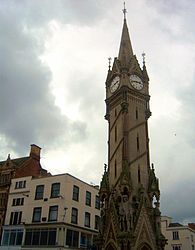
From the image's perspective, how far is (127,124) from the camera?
4316 cm

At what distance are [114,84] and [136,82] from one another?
3.05m

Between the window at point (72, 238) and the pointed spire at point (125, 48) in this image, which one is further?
the pointed spire at point (125, 48)

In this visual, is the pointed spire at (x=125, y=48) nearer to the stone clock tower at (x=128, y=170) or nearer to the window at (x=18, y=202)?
the stone clock tower at (x=128, y=170)

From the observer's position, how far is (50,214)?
160ft

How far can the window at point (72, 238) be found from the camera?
47438mm

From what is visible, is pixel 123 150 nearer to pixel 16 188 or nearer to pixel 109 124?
pixel 109 124

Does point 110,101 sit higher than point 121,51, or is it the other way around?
point 121,51

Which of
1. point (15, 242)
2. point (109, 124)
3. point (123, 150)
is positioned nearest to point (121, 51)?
point (109, 124)

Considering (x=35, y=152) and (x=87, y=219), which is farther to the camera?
(x=35, y=152)

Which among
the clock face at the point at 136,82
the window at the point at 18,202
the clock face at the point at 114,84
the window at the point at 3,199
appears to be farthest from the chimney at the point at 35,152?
the clock face at the point at 136,82

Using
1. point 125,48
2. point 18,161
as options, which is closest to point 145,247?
point 125,48

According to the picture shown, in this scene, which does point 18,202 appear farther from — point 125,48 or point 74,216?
point 125,48

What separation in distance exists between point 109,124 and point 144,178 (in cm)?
936

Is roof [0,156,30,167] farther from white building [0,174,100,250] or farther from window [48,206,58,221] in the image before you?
window [48,206,58,221]
